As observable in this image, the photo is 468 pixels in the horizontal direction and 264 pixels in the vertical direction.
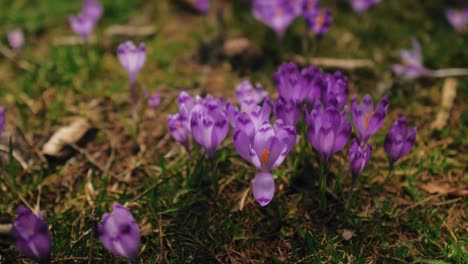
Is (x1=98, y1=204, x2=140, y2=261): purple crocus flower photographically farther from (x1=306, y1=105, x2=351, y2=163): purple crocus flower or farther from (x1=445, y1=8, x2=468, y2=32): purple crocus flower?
(x1=445, y1=8, x2=468, y2=32): purple crocus flower

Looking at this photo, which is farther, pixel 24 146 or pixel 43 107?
pixel 43 107

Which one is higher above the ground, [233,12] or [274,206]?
[233,12]

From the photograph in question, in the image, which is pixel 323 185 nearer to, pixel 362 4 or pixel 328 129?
pixel 328 129

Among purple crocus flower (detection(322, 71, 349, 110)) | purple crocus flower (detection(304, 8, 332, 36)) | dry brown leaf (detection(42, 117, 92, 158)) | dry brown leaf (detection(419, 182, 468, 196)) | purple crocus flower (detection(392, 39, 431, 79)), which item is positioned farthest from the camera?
purple crocus flower (detection(392, 39, 431, 79))

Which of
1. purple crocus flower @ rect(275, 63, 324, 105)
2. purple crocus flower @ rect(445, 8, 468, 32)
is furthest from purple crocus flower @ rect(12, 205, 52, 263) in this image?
purple crocus flower @ rect(445, 8, 468, 32)

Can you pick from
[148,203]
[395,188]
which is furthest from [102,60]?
[395,188]

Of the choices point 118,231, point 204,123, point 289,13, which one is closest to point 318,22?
point 289,13

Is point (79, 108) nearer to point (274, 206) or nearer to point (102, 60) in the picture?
point (102, 60)
